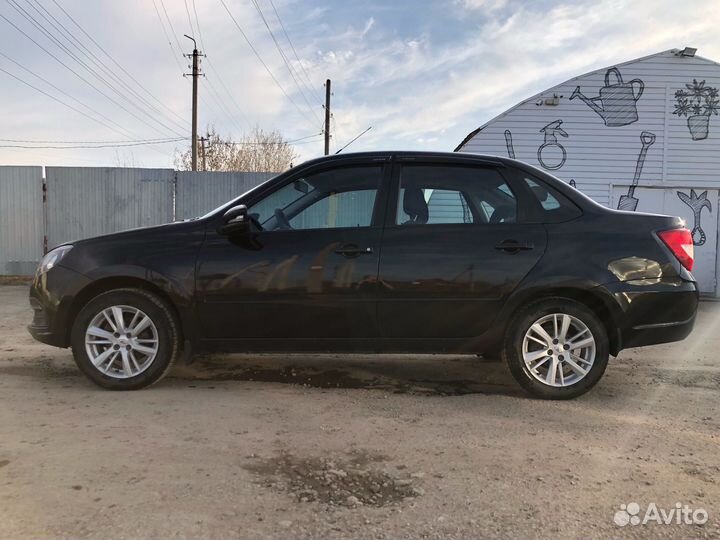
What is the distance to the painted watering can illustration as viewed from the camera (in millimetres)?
11508

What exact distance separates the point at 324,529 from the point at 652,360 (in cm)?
473

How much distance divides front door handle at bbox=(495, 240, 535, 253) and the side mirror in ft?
6.38

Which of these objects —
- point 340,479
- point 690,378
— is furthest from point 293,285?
point 690,378

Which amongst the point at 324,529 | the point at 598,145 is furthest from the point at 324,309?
the point at 598,145

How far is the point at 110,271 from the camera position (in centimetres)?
419

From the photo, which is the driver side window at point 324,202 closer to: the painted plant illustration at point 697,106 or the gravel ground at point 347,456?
the gravel ground at point 347,456

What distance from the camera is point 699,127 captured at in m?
11.6

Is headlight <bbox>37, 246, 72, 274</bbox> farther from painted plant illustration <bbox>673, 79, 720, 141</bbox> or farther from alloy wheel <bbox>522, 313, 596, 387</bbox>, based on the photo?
painted plant illustration <bbox>673, 79, 720, 141</bbox>

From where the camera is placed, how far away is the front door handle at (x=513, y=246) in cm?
419

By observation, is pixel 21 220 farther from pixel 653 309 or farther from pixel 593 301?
pixel 653 309

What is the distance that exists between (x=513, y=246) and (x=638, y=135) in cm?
922
